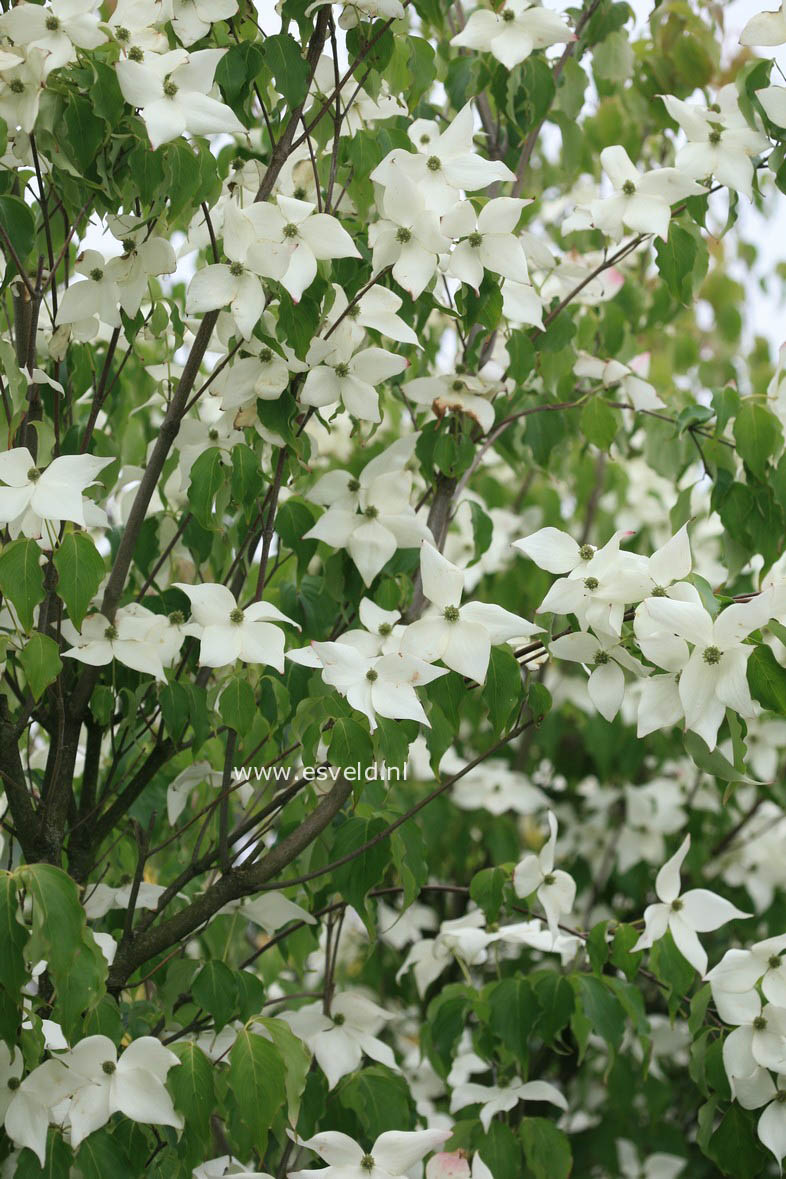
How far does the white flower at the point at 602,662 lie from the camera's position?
1.25 m

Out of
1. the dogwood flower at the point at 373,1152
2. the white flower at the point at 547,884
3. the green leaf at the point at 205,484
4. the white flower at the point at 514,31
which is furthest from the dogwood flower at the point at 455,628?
the white flower at the point at 514,31

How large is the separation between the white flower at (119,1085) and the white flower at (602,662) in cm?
56

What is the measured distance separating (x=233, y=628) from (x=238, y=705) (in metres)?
0.08

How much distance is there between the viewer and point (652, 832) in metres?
2.65

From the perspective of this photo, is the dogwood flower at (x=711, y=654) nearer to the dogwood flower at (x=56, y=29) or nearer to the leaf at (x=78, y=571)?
the leaf at (x=78, y=571)

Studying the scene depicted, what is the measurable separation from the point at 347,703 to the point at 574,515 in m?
1.72

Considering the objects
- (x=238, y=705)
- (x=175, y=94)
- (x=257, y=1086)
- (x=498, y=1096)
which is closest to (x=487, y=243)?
(x=175, y=94)

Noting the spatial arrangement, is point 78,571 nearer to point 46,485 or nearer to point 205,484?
point 46,485

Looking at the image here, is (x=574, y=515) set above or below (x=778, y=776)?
above

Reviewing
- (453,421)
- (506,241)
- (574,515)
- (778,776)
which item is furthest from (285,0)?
(778,776)

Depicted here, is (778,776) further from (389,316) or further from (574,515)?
(389,316)

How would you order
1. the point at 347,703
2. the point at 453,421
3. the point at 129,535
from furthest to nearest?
the point at 453,421, the point at 129,535, the point at 347,703

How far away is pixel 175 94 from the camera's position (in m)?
1.19

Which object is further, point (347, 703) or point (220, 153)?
point (220, 153)
